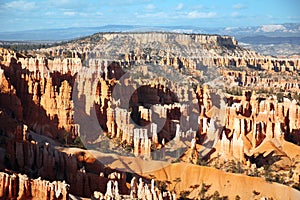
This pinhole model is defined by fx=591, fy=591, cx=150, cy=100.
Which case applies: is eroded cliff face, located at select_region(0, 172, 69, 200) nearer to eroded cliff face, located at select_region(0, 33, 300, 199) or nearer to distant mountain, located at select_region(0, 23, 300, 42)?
eroded cliff face, located at select_region(0, 33, 300, 199)

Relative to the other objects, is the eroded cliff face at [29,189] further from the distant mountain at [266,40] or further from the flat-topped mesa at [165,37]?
the distant mountain at [266,40]

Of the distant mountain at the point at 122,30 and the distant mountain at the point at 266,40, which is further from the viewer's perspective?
the distant mountain at the point at 266,40

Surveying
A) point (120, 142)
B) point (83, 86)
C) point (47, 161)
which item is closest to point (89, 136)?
point (120, 142)

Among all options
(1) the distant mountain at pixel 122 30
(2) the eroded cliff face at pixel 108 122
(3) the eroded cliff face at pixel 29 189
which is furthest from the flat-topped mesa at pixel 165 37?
(3) the eroded cliff face at pixel 29 189

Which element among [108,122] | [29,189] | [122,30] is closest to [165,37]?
[122,30]

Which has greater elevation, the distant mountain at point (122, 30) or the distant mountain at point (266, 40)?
the distant mountain at point (122, 30)

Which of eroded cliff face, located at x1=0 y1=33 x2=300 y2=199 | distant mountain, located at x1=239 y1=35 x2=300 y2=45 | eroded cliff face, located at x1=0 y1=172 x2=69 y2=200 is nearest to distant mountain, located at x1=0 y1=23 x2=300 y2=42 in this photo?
distant mountain, located at x1=239 y1=35 x2=300 y2=45

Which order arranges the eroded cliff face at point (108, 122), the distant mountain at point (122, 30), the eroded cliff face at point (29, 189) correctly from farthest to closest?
the distant mountain at point (122, 30), the eroded cliff face at point (108, 122), the eroded cliff face at point (29, 189)

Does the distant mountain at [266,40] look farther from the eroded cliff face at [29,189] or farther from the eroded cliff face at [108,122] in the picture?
the eroded cliff face at [29,189]

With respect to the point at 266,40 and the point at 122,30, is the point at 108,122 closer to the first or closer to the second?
the point at 122,30

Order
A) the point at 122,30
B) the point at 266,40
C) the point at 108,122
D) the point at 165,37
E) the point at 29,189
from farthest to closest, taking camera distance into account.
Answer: the point at 266,40, the point at 122,30, the point at 165,37, the point at 108,122, the point at 29,189

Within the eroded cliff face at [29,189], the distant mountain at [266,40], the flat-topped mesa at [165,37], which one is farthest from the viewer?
the distant mountain at [266,40]
